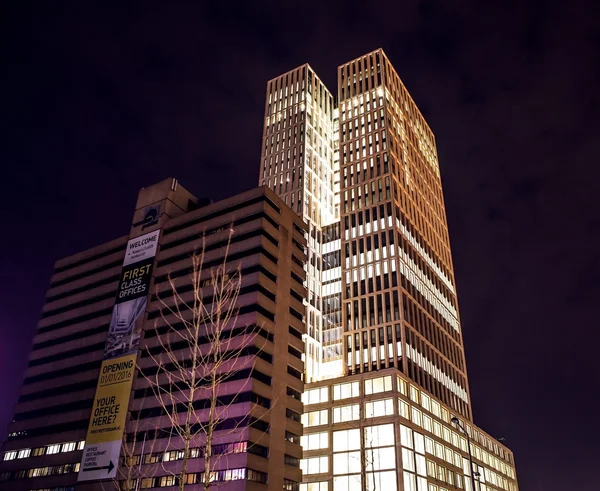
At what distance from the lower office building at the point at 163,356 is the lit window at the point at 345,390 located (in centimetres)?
736

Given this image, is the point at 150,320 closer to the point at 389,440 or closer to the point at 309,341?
the point at 309,341

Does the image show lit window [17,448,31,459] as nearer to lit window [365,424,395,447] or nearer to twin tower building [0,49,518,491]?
twin tower building [0,49,518,491]

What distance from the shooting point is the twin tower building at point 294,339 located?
3184 inches

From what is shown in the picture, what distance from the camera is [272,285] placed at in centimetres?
8888

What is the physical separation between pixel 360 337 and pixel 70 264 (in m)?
66.1

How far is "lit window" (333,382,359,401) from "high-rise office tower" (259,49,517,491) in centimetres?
→ 24

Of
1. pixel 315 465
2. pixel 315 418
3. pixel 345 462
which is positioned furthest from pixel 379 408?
pixel 315 465

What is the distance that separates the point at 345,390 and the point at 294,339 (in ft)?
41.4

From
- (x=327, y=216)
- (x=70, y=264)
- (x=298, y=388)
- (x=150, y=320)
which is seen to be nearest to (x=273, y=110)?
(x=327, y=216)

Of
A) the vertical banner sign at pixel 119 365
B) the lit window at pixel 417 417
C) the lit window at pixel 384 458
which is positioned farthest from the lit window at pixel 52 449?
the lit window at pixel 417 417

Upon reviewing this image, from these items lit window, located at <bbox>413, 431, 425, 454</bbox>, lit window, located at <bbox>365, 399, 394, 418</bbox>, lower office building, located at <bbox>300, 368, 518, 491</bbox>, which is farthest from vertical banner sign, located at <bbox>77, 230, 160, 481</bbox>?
lit window, located at <bbox>413, 431, 425, 454</bbox>

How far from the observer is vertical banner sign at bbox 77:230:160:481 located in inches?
3297

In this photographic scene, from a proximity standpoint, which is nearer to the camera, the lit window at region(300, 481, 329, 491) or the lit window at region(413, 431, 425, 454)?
the lit window at region(300, 481, 329, 491)

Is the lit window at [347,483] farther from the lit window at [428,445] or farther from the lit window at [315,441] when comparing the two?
the lit window at [428,445]
